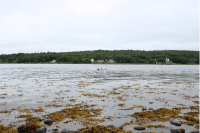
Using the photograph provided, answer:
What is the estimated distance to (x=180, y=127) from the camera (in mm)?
10625

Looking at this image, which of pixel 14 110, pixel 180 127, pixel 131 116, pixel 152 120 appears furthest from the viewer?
pixel 14 110

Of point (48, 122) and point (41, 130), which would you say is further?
point (48, 122)

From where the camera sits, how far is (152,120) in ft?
38.9

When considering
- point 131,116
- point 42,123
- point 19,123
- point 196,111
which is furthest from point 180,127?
point 19,123

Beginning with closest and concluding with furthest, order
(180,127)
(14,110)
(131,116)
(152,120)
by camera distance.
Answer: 1. (180,127)
2. (152,120)
3. (131,116)
4. (14,110)

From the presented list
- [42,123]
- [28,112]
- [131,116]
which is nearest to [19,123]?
[42,123]

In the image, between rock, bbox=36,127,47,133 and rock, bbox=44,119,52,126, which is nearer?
rock, bbox=36,127,47,133

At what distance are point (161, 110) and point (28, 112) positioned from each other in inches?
463

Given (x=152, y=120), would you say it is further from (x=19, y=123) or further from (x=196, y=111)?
(x=19, y=123)

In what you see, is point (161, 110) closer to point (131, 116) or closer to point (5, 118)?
point (131, 116)

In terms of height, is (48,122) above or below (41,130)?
below

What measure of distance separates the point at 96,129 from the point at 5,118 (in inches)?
286

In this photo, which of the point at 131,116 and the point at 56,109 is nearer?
the point at 131,116

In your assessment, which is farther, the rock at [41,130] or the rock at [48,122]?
the rock at [48,122]
